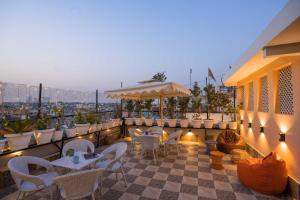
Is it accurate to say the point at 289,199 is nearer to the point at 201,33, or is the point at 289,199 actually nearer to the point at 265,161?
the point at 265,161

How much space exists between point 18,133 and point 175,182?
384 centimetres

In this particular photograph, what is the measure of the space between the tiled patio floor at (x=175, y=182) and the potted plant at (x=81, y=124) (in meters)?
1.83

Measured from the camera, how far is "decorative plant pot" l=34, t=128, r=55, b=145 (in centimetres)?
404

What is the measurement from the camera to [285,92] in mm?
3783

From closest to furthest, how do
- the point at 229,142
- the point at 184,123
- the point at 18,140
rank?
the point at 18,140, the point at 229,142, the point at 184,123

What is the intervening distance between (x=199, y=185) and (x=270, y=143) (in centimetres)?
236

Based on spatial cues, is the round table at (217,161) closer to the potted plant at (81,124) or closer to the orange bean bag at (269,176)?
the orange bean bag at (269,176)

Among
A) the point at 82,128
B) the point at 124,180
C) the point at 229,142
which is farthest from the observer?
the point at 229,142

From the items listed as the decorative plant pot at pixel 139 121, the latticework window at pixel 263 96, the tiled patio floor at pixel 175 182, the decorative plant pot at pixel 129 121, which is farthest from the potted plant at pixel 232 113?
the decorative plant pot at pixel 129 121

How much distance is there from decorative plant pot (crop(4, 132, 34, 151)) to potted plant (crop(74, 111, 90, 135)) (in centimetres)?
161

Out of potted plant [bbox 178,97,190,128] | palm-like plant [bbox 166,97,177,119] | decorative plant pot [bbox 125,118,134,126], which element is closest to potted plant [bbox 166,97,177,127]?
palm-like plant [bbox 166,97,177,119]

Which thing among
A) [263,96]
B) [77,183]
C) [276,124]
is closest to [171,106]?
[263,96]

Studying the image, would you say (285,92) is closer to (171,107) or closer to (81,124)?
(171,107)

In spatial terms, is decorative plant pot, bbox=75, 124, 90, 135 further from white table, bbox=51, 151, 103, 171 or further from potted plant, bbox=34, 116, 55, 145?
white table, bbox=51, 151, 103, 171
